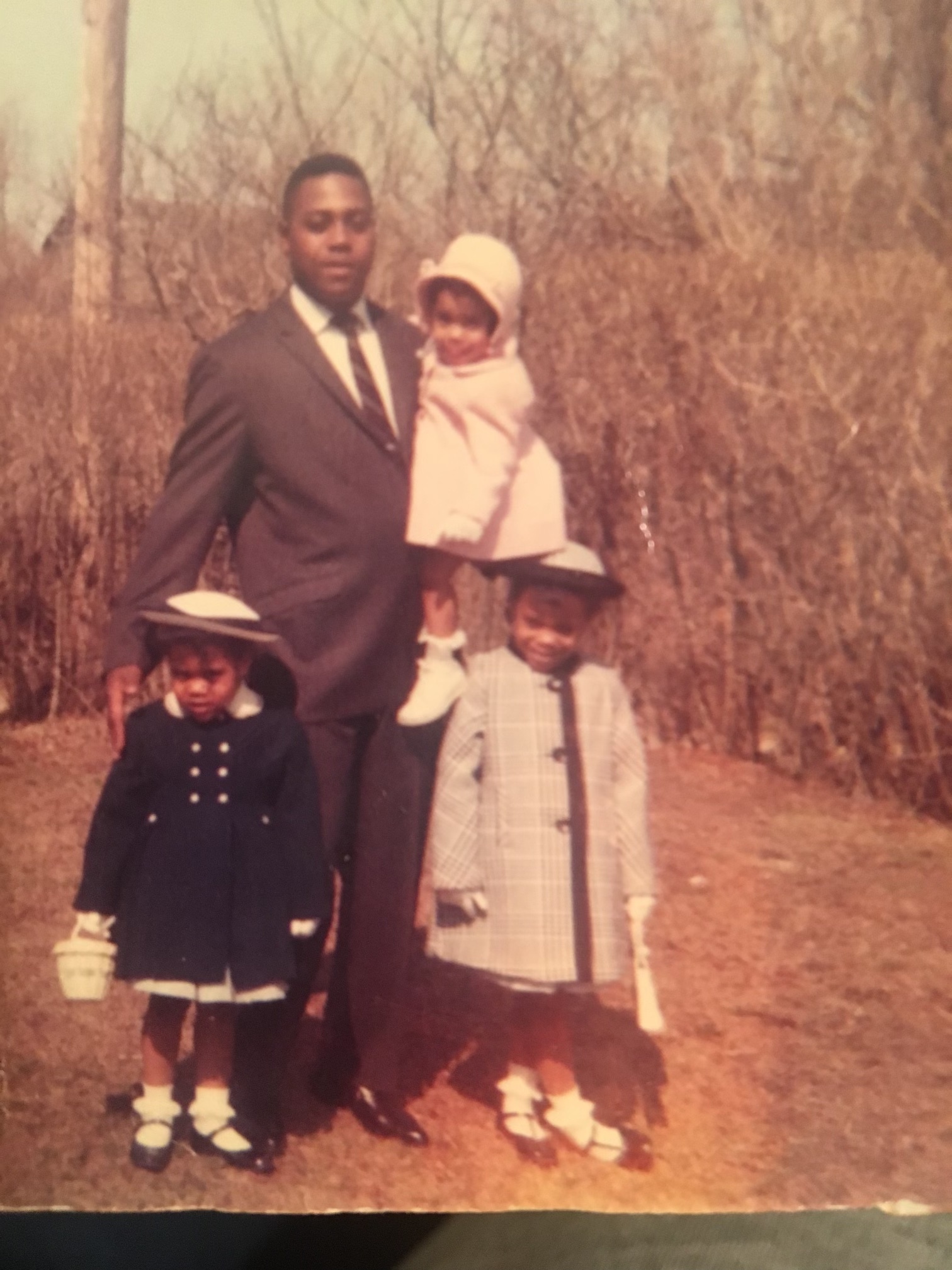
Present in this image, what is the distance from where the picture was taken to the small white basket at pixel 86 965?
2.43 m

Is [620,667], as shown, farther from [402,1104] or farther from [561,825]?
[402,1104]

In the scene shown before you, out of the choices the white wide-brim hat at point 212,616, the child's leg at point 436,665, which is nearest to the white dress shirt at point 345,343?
the child's leg at point 436,665

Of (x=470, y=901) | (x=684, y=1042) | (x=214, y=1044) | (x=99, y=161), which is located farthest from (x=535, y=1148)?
(x=99, y=161)

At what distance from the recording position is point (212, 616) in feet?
7.79

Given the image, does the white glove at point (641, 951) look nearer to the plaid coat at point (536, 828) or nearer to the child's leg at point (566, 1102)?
the plaid coat at point (536, 828)

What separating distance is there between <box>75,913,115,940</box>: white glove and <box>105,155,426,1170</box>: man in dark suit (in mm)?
315

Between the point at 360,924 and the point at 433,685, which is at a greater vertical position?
the point at 433,685

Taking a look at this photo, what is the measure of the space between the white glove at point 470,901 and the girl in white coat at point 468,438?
31 cm

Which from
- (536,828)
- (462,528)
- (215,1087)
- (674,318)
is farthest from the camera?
(674,318)

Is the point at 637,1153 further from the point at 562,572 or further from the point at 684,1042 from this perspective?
the point at 562,572

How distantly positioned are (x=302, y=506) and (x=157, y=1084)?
1.10 metres

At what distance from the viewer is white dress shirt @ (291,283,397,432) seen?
2.40 meters

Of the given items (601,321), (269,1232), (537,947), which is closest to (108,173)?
(601,321)

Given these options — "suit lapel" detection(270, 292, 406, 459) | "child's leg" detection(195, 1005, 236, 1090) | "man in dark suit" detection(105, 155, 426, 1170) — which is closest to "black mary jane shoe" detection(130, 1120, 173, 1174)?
"child's leg" detection(195, 1005, 236, 1090)
